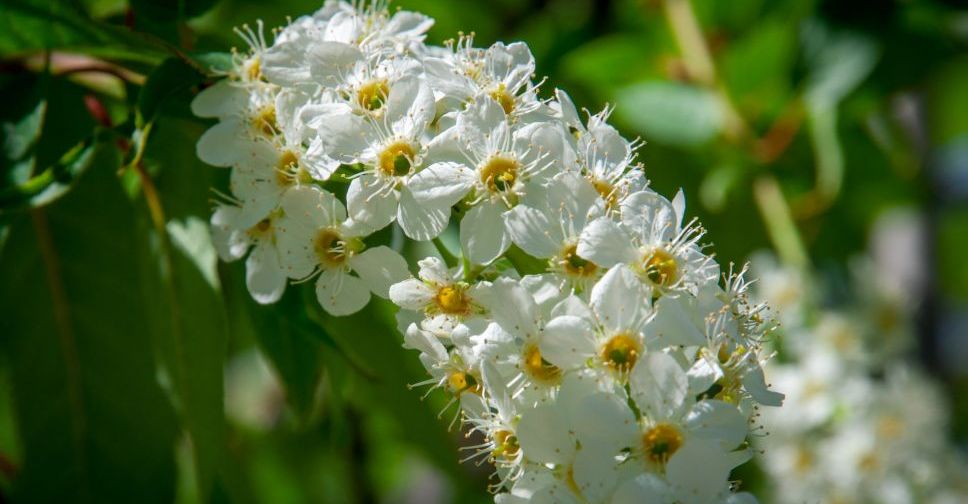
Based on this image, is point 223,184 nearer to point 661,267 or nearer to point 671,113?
point 661,267

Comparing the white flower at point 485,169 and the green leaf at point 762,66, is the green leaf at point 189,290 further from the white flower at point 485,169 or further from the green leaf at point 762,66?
the green leaf at point 762,66

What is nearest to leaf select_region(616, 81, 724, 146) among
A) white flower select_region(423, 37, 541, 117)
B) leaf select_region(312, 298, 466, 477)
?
leaf select_region(312, 298, 466, 477)

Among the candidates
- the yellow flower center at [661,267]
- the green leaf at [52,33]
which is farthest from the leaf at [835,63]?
the green leaf at [52,33]

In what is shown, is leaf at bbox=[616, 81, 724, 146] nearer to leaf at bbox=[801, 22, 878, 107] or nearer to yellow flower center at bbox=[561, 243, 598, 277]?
leaf at bbox=[801, 22, 878, 107]

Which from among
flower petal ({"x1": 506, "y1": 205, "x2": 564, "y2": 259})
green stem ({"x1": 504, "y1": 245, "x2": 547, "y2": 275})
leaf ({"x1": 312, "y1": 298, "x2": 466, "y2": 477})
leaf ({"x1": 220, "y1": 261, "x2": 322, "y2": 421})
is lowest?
leaf ({"x1": 312, "y1": 298, "x2": 466, "y2": 477})

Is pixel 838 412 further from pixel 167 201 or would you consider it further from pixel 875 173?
pixel 167 201
